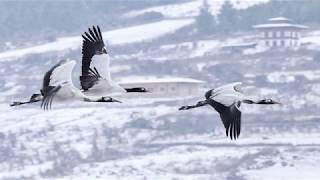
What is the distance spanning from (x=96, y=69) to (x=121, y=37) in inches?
4891

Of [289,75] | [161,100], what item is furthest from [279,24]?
[161,100]

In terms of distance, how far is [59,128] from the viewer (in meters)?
106

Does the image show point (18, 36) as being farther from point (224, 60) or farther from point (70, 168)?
point (70, 168)

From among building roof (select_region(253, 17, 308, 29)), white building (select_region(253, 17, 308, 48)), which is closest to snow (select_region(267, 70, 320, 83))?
white building (select_region(253, 17, 308, 48))

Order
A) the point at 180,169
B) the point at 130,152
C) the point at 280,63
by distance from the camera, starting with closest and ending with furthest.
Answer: the point at 180,169 → the point at 130,152 → the point at 280,63

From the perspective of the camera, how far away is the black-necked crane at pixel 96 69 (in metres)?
16.6

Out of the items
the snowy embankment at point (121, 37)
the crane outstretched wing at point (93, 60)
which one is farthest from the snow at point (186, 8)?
the crane outstretched wing at point (93, 60)

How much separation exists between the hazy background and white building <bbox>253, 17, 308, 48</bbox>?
1236 millimetres

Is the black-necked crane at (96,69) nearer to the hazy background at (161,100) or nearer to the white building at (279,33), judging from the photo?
the hazy background at (161,100)

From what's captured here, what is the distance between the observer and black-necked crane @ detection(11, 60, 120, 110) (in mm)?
15305

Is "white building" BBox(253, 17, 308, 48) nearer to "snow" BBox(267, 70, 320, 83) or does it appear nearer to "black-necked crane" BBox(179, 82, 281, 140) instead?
"snow" BBox(267, 70, 320, 83)

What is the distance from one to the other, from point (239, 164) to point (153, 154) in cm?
937

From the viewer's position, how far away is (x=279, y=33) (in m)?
139

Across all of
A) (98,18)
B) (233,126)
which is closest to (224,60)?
(98,18)
